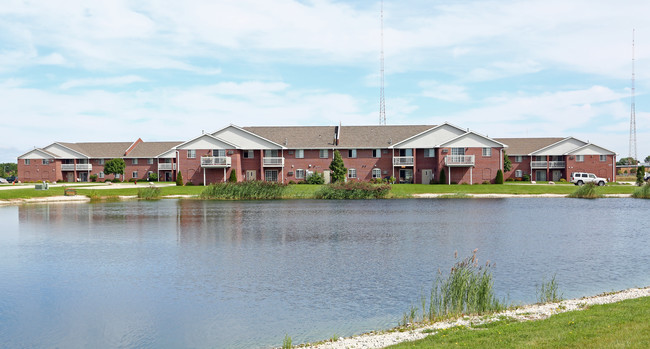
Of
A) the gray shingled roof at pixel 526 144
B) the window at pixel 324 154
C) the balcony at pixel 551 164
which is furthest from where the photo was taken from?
the gray shingled roof at pixel 526 144

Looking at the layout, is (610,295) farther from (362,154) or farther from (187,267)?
(362,154)

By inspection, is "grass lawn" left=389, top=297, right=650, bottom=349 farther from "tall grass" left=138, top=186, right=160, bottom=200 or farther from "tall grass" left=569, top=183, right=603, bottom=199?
"tall grass" left=138, top=186, right=160, bottom=200

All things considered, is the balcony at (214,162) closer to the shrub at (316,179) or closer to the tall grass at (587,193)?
the shrub at (316,179)

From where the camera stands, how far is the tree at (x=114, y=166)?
9019 centimetres

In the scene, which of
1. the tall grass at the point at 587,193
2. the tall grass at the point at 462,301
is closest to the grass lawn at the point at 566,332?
the tall grass at the point at 462,301

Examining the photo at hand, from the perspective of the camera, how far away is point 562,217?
36156mm

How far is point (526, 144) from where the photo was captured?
294 feet

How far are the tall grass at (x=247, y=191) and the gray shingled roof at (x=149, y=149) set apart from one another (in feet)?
134

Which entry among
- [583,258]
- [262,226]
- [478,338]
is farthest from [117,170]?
[478,338]

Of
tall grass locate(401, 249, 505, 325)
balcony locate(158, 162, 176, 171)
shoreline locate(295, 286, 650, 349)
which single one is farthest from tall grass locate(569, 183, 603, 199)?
balcony locate(158, 162, 176, 171)

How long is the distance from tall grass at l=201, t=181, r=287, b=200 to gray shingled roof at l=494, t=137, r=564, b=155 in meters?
47.6

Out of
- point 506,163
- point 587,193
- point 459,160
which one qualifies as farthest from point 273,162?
point 587,193

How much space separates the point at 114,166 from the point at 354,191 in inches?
2036

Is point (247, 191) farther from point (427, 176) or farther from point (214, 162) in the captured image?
point (427, 176)
